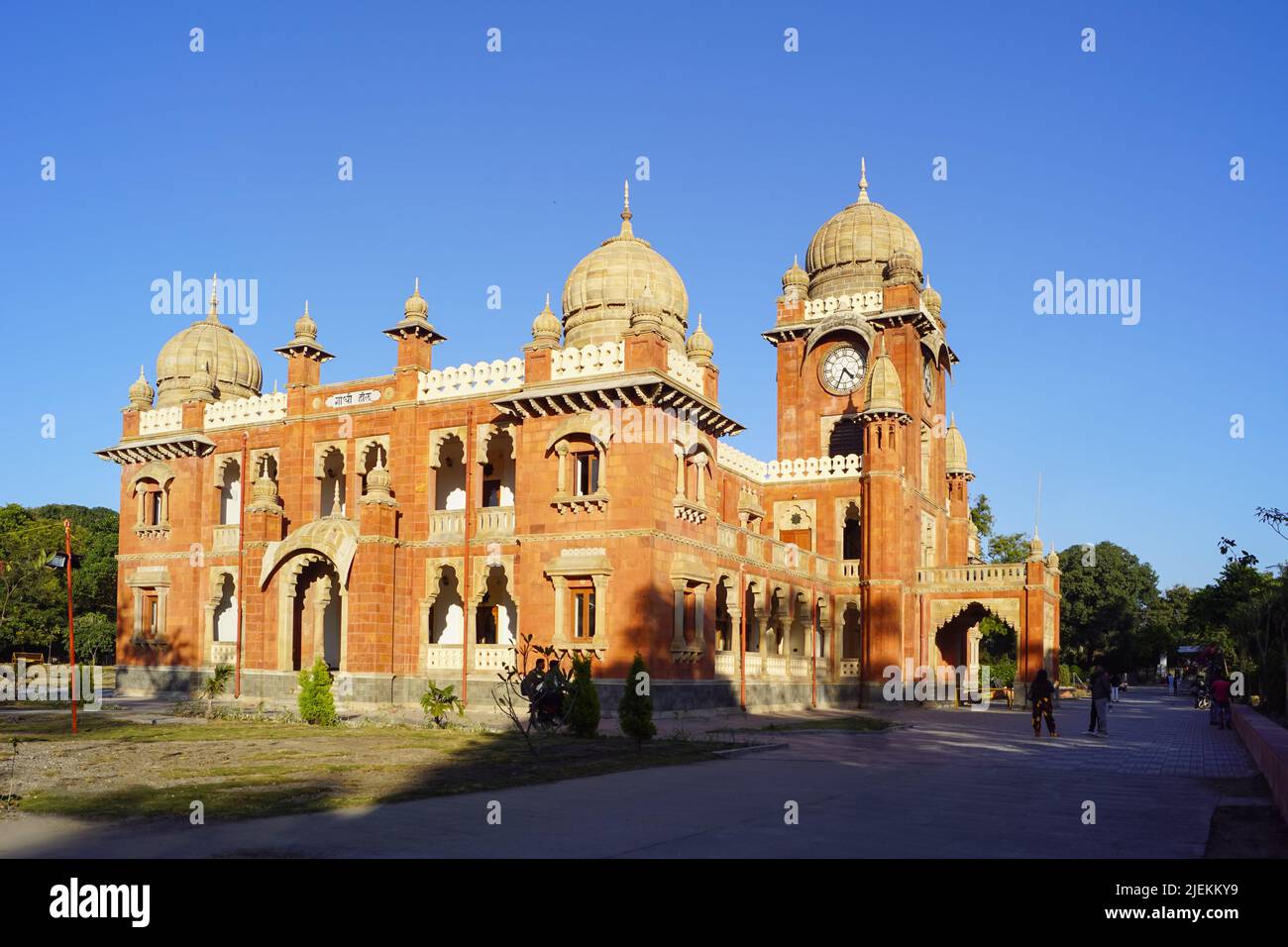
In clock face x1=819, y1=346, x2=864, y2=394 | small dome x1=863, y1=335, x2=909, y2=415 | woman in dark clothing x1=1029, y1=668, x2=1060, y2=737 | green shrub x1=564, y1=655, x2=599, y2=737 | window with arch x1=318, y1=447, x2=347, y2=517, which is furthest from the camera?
clock face x1=819, y1=346, x2=864, y2=394

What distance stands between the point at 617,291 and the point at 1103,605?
62178 mm

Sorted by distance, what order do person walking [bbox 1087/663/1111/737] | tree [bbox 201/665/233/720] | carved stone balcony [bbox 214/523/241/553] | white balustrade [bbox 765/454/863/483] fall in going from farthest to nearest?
1. white balustrade [bbox 765/454/863/483]
2. carved stone balcony [bbox 214/523/241/553]
3. tree [bbox 201/665/233/720]
4. person walking [bbox 1087/663/1111/737]

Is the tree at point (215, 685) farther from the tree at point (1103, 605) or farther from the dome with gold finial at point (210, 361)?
the tree at point (1103, 605)

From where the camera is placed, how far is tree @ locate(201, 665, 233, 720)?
28862mm

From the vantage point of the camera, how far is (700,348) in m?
33.1

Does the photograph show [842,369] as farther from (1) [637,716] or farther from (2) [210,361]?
(1) [637,716]

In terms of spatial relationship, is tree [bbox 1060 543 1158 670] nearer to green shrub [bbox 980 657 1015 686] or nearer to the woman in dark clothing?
green shrub [bbox 980 657 1015 686]

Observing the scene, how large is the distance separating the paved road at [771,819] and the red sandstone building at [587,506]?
1181 centimetres

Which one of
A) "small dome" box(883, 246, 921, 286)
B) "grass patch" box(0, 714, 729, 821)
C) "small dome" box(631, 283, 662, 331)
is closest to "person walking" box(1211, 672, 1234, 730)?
"grass patch" box(0, 714, 729, 821)

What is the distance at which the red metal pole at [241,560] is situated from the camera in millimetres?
35312

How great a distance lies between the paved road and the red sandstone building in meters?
11.8

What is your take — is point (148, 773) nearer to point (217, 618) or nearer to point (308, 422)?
point (308, 422)

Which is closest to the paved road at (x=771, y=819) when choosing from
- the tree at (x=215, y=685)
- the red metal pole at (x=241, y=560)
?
the tree at (x=215, y=685)

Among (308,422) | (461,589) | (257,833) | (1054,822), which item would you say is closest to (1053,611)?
(461,589)
